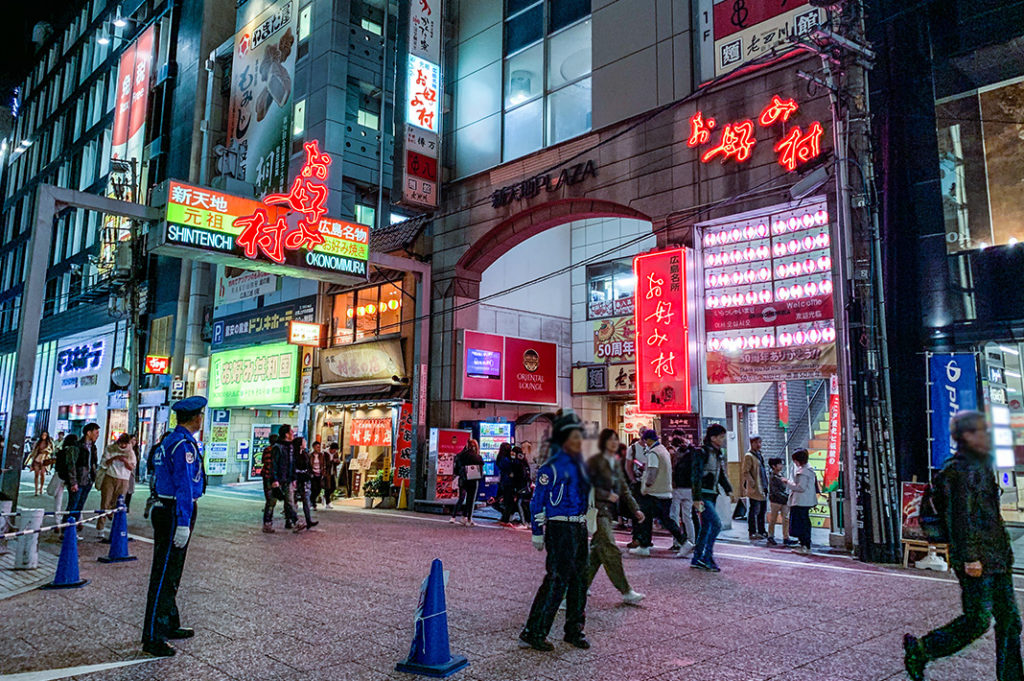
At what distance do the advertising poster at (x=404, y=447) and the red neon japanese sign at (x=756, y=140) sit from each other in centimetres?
1047

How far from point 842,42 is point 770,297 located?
476 cm

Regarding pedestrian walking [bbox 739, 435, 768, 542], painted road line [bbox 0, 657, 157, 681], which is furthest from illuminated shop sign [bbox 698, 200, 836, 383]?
painted road line [bbox 0, 657, 157, 681]

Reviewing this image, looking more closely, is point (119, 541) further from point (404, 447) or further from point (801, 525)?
point (801, 525)

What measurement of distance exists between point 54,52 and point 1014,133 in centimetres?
6556

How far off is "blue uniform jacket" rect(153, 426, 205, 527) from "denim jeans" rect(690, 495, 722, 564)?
649 cm

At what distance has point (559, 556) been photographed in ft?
18.3

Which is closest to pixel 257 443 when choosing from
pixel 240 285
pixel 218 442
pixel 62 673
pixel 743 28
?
pixel 218 442

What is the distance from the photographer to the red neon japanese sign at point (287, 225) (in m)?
16.0

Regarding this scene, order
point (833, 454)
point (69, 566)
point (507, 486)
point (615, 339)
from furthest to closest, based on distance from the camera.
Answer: point (615, 339)
point (833, 454)
point (507, 486)
point (69, 566)

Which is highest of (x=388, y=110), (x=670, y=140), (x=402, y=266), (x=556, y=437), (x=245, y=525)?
(x=388, y=110)

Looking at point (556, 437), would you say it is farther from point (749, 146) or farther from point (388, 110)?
point (388, 110)

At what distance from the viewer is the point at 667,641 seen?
5.86m

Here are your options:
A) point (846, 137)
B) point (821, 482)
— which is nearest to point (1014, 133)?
point (846, 137)

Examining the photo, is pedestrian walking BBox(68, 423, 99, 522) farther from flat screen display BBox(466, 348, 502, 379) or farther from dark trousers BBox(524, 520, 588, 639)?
dark trousers BBox(524, 520, 588, 639)
